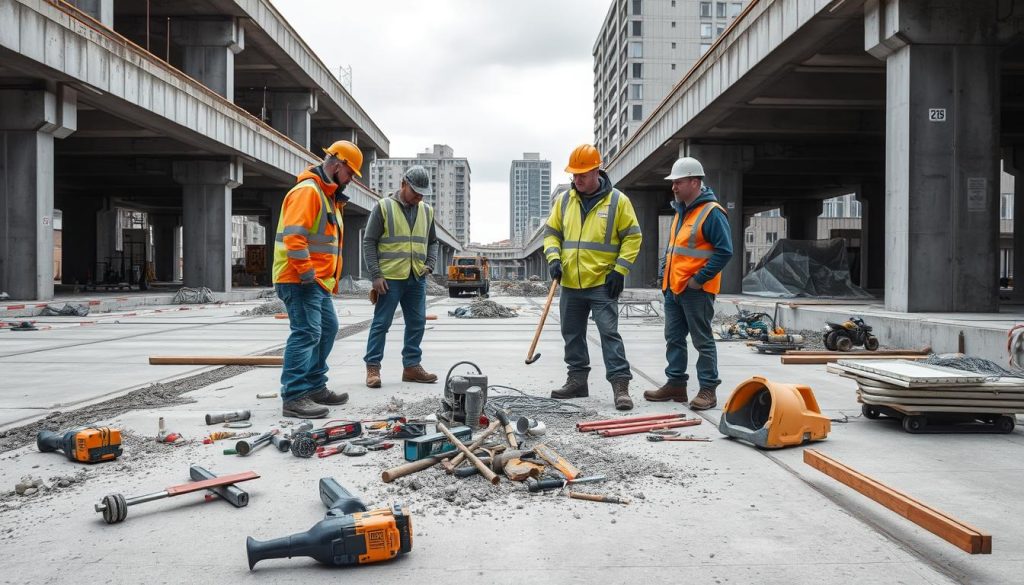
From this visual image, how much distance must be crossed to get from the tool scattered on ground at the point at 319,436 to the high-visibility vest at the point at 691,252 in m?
2.78

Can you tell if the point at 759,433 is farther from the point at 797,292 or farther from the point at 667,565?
the point at 797,292

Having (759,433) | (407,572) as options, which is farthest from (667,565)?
(759,433)

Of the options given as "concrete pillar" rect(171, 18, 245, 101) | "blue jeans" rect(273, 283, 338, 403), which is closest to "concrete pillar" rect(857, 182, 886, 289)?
"concrete pillar" rect(171, 18, 245, 101)

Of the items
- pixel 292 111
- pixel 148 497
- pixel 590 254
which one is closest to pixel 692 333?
pixel 590 254

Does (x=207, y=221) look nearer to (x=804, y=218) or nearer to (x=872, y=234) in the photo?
(x=872, y=234)

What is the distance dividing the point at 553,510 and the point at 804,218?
42467 millimetres

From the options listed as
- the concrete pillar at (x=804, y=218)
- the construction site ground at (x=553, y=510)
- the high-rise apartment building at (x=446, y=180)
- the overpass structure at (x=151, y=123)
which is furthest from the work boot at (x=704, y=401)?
the high-rise apartment building at (x=446, y=180)

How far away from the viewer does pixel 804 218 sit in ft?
136

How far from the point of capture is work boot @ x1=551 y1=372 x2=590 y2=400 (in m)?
5.73

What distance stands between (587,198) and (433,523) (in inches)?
140

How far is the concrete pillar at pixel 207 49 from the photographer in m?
26.3

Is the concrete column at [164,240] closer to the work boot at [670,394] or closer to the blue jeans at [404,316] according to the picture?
the blue jeans at [404,316]

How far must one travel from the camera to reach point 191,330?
12.8 metres

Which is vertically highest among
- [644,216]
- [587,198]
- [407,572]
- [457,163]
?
[457,163]
